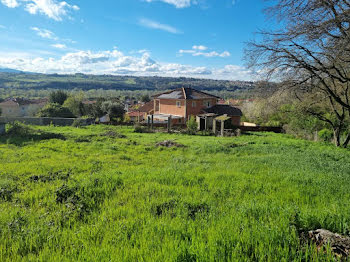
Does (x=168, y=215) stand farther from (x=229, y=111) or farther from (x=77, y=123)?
(x=229, y=111)

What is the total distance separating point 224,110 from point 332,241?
35.7 m

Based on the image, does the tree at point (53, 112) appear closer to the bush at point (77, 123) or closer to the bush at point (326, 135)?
the bush at point (77, 123)

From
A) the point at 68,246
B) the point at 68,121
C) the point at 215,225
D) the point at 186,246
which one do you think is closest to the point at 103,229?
the point at 68,246

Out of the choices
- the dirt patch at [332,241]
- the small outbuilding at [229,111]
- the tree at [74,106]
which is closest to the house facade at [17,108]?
the tree at [74,106]

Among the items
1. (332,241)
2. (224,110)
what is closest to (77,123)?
(224,110)

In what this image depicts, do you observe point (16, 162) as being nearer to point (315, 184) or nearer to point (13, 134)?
point (13, 134)

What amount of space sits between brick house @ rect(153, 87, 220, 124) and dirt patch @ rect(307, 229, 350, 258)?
34772mm

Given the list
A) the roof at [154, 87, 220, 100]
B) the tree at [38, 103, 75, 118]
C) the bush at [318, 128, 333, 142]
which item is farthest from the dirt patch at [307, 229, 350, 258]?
the tree at [38, 103, 75, 118]

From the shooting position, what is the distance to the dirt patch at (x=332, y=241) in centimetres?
231

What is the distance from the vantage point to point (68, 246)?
2.89 m

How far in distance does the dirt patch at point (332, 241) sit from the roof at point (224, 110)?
34.4 meters

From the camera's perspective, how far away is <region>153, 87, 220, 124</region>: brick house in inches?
1523

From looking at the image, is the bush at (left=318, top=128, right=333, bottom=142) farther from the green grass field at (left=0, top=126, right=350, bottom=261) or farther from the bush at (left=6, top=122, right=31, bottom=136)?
the bush at (left=6, top=122, right=31, bottom=136)

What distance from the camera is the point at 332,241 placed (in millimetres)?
2465
